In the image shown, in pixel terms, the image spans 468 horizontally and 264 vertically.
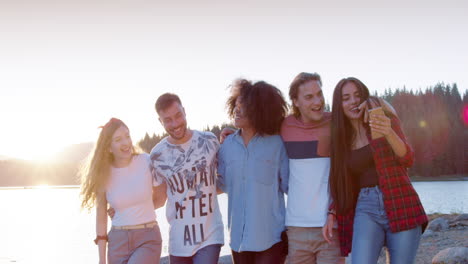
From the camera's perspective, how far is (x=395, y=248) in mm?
4121

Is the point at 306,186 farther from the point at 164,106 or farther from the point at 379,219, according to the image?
the point at 164,106

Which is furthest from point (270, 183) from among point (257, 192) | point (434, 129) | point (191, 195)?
point (434, 129)

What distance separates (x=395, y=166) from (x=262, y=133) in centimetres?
125

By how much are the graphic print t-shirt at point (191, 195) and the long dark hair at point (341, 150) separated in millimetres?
1248

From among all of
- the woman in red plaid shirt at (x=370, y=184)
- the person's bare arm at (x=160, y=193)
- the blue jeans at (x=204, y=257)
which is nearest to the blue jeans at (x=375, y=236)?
the woman in red plaid shirt at (x=370, y=184)

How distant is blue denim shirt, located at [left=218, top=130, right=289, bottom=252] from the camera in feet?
15.0

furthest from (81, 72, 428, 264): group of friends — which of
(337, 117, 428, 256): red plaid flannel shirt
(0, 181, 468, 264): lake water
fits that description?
(0, 181, 468, 264): lake water

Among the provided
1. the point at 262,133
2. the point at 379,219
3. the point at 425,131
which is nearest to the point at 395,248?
the point at 379,219

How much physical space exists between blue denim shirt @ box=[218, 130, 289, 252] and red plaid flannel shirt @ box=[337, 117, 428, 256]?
0.69 metres

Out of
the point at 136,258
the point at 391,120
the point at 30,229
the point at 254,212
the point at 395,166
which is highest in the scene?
the point at 391,120

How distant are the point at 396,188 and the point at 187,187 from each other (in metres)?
1.93

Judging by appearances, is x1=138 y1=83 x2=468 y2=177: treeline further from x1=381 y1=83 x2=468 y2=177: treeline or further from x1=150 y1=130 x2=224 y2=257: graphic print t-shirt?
x1=150 y1=130 x2=224 y2=257: graphic print t-shirt

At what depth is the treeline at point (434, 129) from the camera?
3155 inches

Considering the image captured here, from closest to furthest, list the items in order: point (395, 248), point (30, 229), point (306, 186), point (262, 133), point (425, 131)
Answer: point (395, 248)
point (306, 186)
point (262, 133)
point (30, 229)
point (425, 131)
